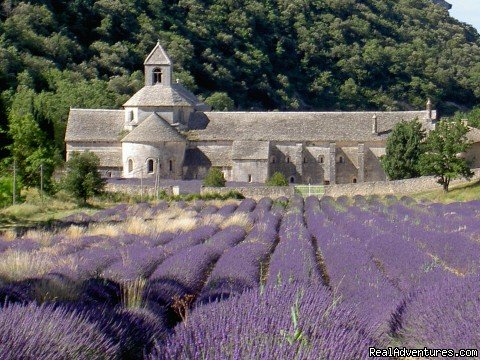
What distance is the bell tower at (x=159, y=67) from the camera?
2571 inches

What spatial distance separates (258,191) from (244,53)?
71599 millimetres

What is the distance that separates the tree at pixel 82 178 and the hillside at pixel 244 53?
36482 mm

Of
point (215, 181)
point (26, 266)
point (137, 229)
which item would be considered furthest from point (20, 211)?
Answer: point (26, 266)

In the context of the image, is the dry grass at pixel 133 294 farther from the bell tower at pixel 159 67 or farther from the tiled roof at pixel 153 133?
the bell tower at pixel 159 67

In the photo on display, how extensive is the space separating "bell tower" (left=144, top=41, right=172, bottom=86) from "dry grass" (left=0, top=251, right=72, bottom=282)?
173 feet

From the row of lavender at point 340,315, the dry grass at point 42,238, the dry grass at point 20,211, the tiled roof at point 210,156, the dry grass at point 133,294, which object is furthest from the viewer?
the tiled roof at point 210,156

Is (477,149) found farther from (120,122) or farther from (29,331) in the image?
(29,331)

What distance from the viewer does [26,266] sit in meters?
11.7

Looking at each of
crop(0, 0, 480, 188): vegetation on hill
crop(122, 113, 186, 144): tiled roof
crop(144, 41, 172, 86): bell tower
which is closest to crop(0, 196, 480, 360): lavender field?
crop(122, 113, 186, 144): tiled roof

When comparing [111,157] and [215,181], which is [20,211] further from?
[111,157]

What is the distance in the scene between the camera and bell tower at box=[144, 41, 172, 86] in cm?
6531

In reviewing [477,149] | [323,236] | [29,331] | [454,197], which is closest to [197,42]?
[477,149]

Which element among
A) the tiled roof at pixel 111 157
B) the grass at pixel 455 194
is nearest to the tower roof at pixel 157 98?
the tiled roof at pixel 111 157


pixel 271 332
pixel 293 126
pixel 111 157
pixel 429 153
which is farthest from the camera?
pixel 293 126
